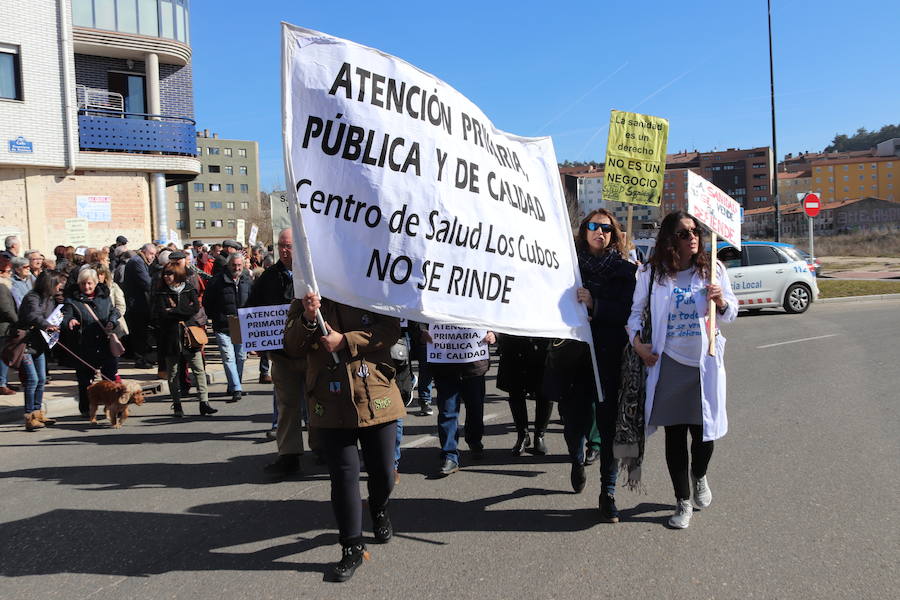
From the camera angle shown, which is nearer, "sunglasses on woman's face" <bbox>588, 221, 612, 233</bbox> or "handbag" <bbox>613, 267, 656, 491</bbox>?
"handbag" <bbox>613, 267, 656, 491</bbox>

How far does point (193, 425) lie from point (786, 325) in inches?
481

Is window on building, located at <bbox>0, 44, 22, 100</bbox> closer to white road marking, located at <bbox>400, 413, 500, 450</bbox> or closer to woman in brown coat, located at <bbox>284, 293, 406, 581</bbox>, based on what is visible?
white road marking, located at <bbox>400, 413, 500, 450</bbox>

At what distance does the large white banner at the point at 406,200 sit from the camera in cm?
382

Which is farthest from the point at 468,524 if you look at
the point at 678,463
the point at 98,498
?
the point at 98,498

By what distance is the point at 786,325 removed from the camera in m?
15.6

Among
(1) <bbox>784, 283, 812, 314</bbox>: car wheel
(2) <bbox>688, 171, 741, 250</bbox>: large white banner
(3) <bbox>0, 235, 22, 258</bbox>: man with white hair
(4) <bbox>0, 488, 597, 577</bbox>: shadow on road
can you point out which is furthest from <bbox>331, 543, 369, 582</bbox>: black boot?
(1) <bbox>784, 283, 812, 314</bbox>: car wheel

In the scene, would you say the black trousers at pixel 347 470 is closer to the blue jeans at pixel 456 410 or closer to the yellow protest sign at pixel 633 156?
the blue jeans at pixel 456 410

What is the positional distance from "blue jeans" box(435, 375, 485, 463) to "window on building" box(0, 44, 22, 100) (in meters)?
19.5

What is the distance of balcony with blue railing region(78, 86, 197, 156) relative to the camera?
22.1 m

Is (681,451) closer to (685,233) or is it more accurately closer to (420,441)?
(685,233)

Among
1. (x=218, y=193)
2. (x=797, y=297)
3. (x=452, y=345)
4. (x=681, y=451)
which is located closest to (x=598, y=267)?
(x=681, y=451)

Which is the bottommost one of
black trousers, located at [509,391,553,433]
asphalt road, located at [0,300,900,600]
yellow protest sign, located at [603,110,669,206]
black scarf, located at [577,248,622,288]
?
asphalt road, located at [0,300,900,600]

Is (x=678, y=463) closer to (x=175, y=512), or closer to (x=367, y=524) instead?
(x=367, y=524)

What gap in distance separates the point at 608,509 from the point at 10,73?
21645 mm
